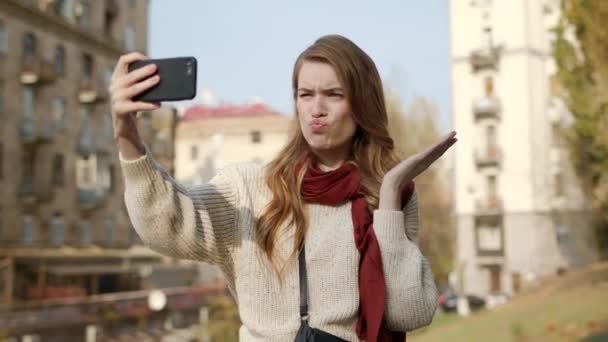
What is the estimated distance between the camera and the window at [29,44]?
73.3 feet

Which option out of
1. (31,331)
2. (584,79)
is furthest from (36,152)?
(584,79)

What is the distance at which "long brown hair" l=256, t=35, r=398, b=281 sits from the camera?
1871 millimetres

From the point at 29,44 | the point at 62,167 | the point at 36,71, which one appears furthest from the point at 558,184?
the point at 29,44

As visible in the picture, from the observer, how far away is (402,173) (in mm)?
1900

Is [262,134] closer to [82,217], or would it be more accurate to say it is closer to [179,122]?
[179,122]

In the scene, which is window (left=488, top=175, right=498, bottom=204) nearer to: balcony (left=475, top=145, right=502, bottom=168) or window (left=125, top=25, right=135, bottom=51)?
balcony (left=475, top=145, right=502, bottom=168)

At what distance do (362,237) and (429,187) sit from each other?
3244cm

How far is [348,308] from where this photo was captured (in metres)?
1.83

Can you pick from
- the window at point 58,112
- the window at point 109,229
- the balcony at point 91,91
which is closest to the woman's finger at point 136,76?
the window at point 58,112

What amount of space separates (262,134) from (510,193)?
1457 cm

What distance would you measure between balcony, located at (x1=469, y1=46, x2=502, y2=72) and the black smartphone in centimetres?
2921

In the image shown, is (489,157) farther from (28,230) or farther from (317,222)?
(317,222)

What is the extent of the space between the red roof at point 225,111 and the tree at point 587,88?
24.3 m

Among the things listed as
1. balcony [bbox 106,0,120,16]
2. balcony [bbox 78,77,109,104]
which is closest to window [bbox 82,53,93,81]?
balcony [bbox 78,77,109,104]
